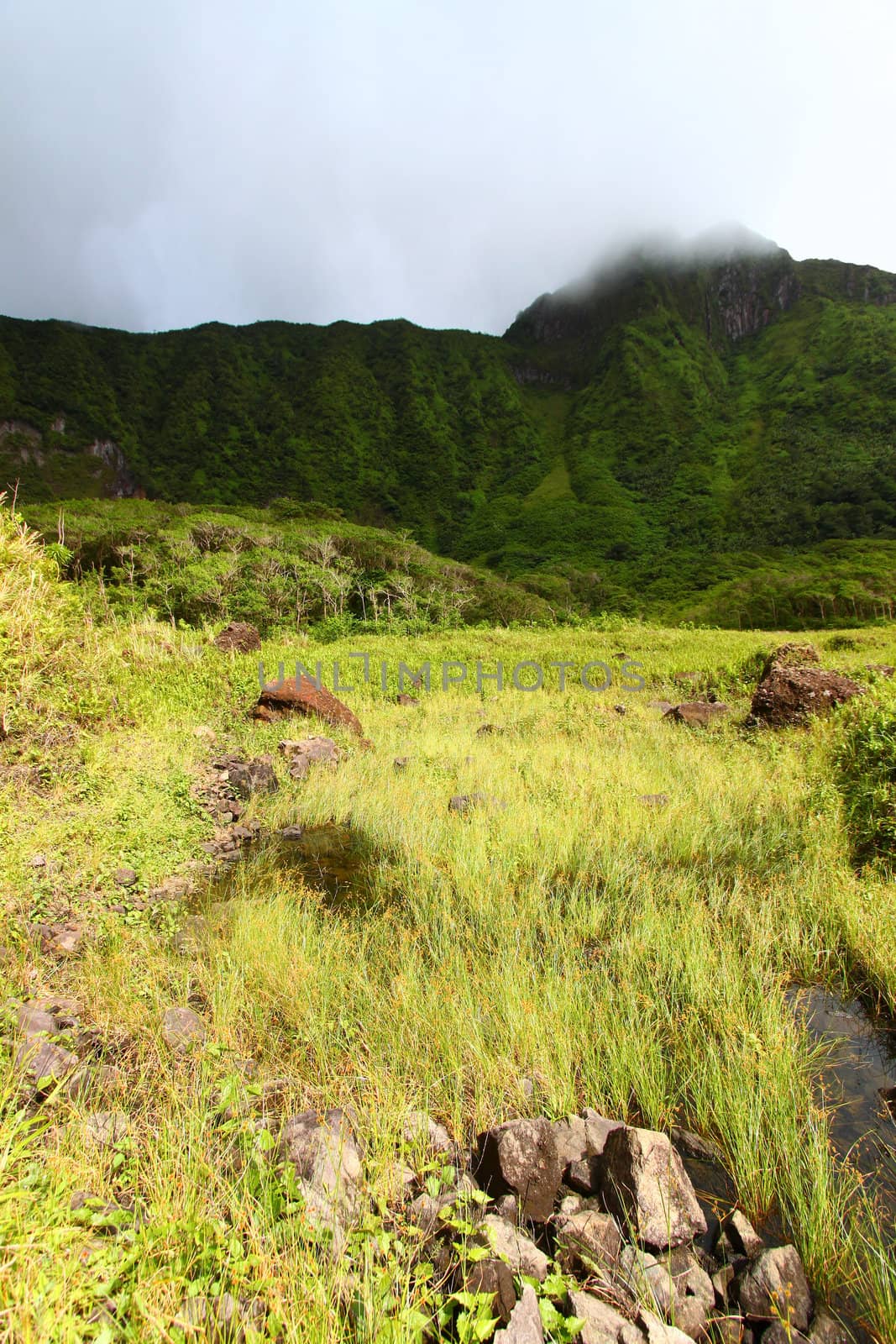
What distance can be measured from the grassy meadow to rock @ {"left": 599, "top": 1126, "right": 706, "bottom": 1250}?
372 mm

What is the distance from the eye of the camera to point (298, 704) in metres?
11.6

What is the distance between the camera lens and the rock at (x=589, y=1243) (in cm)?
223

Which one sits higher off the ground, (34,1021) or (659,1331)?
(34,1021)

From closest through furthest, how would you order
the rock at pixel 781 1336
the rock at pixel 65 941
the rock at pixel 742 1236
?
1. the rock at pixel 781 1336
2. the rock at pixel 742 1236
3. the rock at pixel 65 941

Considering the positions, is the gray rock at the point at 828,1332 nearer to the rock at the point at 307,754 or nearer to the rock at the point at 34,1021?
the rock at the point at 34,1021

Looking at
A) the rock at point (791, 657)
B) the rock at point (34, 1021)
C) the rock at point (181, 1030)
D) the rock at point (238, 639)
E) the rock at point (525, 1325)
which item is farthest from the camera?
the rock at point (238, 639)

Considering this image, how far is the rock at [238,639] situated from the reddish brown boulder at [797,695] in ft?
42.7

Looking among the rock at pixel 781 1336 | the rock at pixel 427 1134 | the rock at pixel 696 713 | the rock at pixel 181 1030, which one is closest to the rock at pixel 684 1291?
the rock at pixel 781 1336

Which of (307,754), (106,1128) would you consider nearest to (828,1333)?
(106,1128)

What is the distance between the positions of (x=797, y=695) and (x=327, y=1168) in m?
11.6

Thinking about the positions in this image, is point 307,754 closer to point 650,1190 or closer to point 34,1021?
point 34,1021

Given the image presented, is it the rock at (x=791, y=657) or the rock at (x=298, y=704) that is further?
the rock at (x=791, y=657)

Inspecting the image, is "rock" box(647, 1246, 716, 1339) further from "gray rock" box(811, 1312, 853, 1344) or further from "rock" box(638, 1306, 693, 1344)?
"gray rock" box(811, 1312, 853, 1344)

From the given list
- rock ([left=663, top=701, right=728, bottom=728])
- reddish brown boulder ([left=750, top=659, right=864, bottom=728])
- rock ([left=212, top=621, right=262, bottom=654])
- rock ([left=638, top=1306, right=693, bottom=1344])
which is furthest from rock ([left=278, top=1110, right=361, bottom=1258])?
rock ([left=212, top=621, right=262, bottom=654])
